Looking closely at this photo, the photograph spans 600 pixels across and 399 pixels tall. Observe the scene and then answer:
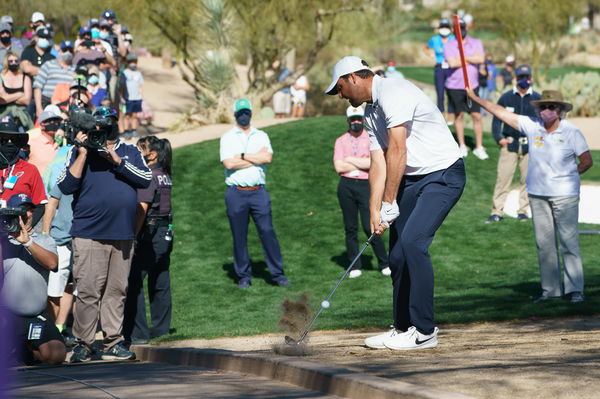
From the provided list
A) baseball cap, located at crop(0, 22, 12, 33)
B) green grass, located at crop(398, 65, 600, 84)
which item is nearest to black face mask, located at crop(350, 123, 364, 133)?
baseball cap, located at crop(0, 22, 12, 33)

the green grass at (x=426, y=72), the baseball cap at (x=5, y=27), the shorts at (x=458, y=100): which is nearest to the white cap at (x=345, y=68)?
the shorts at (x=458, y=100)

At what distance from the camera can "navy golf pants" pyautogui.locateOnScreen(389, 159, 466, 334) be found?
7551 millimetres

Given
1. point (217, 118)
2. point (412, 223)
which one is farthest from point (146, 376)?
point (217, 118)

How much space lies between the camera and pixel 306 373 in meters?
6.59

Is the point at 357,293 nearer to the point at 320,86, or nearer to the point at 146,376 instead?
the point at 146,376

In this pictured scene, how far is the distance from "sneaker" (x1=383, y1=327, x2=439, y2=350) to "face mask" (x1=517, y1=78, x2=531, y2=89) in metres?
8.14

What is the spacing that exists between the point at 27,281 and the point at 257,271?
582cm

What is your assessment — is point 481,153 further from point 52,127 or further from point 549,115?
point 52,127

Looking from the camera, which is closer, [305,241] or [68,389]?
[68,389]

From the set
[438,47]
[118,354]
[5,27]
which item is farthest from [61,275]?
[438,47]

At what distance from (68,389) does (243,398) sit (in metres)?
1.15

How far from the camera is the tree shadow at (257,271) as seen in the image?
13840 millimetres

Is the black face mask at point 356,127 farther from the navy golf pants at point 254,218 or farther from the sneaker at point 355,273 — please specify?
the sneaker at point 355,273

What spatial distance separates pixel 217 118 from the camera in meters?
25.0
